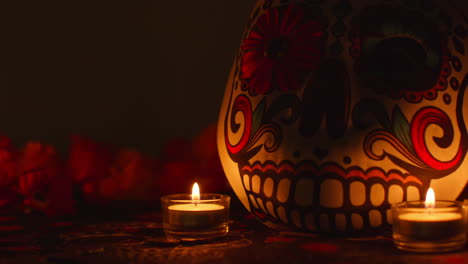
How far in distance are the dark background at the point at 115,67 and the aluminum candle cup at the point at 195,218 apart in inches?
21.9

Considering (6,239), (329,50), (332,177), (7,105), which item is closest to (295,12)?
(329,50)

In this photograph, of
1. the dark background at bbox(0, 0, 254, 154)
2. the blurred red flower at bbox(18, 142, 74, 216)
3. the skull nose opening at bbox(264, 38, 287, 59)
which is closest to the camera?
the skull nose opening at bbox(264, 38, 287, 59)

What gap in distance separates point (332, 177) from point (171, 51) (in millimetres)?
729

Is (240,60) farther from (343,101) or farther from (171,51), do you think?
(171,51)

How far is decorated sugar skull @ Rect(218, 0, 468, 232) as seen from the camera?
62 cm

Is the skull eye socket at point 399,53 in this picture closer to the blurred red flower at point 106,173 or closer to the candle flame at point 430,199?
the candle flame at point 430,199

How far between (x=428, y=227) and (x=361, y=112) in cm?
14

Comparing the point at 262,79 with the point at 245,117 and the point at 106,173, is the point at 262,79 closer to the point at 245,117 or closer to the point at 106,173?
the point at 245,117

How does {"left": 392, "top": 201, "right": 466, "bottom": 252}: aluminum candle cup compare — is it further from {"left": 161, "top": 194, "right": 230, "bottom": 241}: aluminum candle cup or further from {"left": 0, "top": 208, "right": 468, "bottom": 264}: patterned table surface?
{"left": 161, "top": 194, "right": 230, "bottom": 241}: aluminum candle cup

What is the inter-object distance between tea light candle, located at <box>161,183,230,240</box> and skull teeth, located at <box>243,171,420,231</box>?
0.23 feet

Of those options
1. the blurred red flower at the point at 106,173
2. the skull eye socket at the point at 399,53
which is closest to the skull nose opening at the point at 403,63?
the skull eye socket at the point at 399,53

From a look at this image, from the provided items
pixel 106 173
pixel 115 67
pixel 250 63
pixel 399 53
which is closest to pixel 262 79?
pixel 250 63

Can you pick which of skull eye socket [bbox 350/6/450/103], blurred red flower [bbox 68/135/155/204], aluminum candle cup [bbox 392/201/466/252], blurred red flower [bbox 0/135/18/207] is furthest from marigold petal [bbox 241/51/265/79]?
blurred red flower [bbox 0/135/18/207]

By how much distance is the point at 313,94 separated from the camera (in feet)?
2.10
